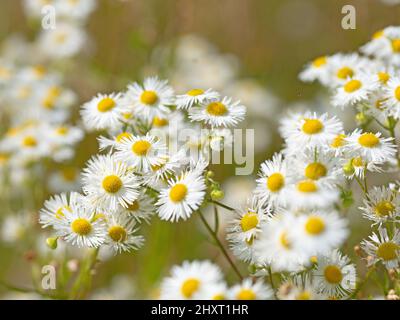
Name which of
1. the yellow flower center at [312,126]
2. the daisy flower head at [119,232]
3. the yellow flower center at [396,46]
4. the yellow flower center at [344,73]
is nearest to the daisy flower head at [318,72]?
the yellow flower center at [344,73]

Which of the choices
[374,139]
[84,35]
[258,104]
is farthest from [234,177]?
[374,139]

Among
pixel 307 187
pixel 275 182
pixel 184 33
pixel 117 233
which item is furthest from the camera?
pixel 184 33

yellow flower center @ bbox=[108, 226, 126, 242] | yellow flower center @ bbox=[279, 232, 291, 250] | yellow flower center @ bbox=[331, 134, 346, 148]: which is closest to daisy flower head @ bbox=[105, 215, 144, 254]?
yellow flower center @ bbox=[108, 226, 126, 242]

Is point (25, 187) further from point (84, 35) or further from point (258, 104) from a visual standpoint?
point (258, 104)

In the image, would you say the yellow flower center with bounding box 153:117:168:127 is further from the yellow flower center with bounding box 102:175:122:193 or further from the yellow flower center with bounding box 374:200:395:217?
the yellow flower center with bounding box 374:200:395:217

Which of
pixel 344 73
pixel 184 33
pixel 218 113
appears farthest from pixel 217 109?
pixel 184 33

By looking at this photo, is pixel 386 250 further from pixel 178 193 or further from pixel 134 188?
pixel 134 188
